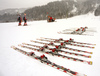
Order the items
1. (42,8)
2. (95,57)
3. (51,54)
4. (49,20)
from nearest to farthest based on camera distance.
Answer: (95,57)
(51,54)
(49,20)
(42,8)

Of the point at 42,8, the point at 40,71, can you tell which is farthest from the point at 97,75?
the point at 42,8

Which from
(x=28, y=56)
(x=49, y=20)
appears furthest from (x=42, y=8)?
(x=28, y=56)

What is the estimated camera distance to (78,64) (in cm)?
256

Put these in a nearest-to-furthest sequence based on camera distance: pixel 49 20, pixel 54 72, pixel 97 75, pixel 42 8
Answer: pixel 97 75 → pixel 54 72 → pixel 49 20 → pixel 42 8

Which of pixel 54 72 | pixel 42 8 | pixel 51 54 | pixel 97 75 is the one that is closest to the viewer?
pixel 97 75

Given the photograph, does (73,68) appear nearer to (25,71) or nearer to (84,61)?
(84,61)

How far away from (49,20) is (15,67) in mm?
15720

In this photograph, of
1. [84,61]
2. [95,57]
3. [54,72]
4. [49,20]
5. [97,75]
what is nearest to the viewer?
[97,75]

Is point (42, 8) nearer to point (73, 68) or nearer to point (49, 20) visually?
point (49, 20)

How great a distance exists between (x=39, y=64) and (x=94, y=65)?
1.85 m

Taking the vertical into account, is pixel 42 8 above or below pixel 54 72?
above

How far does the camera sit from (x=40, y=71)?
2418mm

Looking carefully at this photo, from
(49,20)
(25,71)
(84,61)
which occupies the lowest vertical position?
(25,71)

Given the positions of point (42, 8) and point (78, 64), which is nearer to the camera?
point (78, 64)
